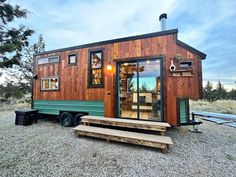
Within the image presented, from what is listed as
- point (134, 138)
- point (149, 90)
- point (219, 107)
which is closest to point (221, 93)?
point (219, 107)

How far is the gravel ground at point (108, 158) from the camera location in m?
2.03

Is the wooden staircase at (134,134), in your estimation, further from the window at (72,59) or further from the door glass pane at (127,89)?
the window at (72,59)

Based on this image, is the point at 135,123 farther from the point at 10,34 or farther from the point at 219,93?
the point at 219,93

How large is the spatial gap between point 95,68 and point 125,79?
4.29ft

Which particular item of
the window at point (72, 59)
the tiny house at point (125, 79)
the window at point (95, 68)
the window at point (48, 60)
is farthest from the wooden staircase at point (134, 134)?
the window at point (48, 60)

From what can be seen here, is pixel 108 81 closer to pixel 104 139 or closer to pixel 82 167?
pixel 104 139

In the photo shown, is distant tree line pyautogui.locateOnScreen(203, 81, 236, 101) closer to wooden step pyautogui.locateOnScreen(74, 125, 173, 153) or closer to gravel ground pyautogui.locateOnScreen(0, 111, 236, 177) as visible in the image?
gravel ground pyautogui.locateOnScreen(0, 111, 236, 177)

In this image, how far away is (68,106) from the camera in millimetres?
5000

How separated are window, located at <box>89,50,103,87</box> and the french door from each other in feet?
2.62

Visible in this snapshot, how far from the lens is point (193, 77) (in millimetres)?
3703

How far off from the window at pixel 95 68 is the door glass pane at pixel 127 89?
0.85 m

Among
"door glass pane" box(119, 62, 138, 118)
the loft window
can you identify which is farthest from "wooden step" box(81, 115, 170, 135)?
the loft window

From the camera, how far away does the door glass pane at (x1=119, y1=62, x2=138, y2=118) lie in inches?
171

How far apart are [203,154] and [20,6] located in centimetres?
812
